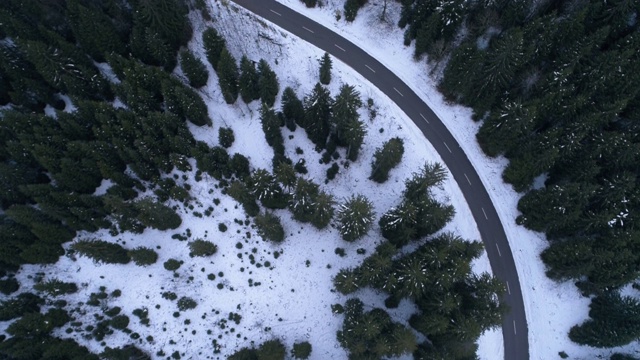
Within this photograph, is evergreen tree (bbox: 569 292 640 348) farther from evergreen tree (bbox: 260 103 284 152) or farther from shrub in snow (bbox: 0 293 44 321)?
shrub in snow (bbox: 0 293 44 321)

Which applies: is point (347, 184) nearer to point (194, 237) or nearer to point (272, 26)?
point (194, 237)

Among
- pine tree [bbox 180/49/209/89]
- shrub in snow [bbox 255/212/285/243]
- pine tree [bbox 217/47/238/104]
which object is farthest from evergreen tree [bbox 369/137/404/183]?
pine tree [bbox 180/49/209/89]

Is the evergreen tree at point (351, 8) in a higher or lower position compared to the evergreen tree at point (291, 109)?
higher

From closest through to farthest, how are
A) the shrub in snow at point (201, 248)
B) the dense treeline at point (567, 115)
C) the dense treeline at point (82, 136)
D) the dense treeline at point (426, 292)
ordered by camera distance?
the dense treeline at point (426, 292) < the dense treeline at point (567, 115) < the dense treeline at point (82, 136) < the shrub in snow at point (201, 248)

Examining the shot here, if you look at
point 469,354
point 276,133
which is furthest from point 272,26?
point 469,354

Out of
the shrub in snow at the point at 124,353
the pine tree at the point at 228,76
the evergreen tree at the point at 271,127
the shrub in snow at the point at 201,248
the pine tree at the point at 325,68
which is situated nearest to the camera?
the shrub in snow at the point at 124,353

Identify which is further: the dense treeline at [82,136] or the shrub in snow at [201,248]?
the shrub in snow at [201,248]

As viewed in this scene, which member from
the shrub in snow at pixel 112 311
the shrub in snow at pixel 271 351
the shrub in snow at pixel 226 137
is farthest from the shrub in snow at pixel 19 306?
the shrub in snow at pixel 226 137

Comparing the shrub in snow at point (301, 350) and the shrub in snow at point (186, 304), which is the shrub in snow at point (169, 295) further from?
the shrub in snow at point (301, 350)
